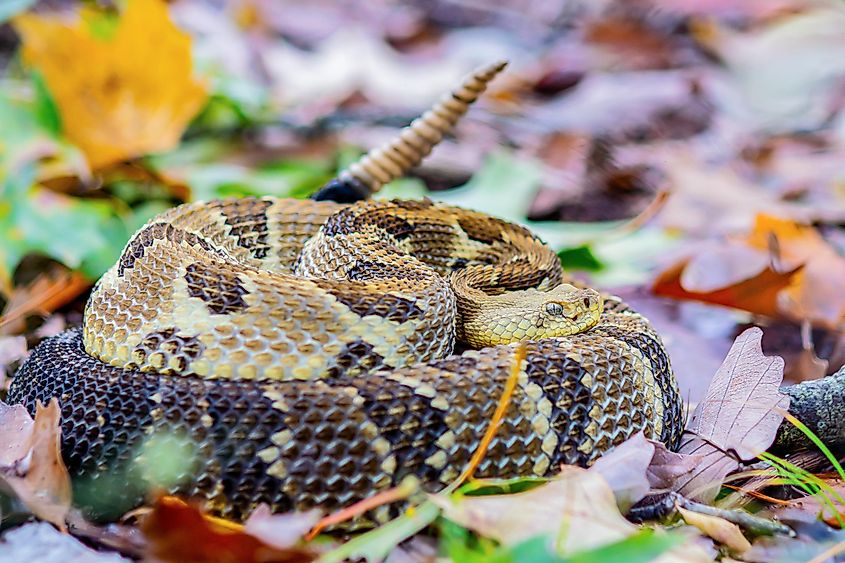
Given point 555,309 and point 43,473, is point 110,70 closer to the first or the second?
point 555,309

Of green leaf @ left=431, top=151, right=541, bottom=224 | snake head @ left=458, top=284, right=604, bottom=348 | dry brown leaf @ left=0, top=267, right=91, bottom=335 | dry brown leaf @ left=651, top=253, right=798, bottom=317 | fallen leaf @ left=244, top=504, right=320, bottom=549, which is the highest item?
fallen leaf @ left=244, top=504, right=320, bottom=549

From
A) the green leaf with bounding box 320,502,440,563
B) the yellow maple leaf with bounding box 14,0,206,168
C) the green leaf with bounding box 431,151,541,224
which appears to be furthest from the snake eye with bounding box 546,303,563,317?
the yellow maple leaf with bounding box 14,0,206,168

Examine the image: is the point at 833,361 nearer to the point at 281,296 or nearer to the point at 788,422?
the point at 788,422

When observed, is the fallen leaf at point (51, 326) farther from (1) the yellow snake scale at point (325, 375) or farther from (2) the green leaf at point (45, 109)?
(2) the green leaf at point (45, 109)

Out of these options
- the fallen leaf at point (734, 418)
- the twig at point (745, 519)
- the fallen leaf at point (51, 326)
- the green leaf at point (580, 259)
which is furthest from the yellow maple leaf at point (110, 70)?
the twig at point (745, 519)

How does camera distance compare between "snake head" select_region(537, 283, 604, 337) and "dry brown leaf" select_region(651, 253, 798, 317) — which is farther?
"dry brown leaf" select_region(651, 253, 798, 317)

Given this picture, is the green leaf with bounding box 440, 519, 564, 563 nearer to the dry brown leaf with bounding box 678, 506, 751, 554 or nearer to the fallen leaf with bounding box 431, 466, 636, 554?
the fallen leaf with bounding box 431, 466, 636, 554
